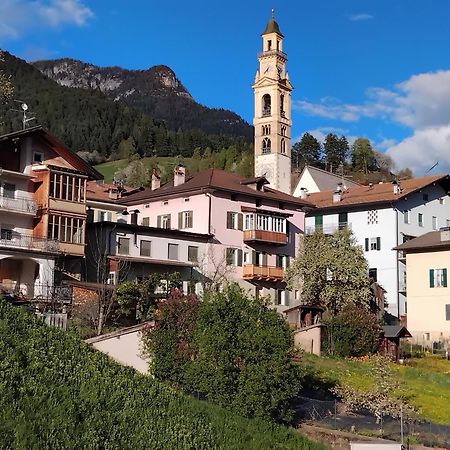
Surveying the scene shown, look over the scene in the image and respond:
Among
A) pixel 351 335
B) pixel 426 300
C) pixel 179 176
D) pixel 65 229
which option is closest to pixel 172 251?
pixel 179 176

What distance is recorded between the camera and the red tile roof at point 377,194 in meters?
70.9

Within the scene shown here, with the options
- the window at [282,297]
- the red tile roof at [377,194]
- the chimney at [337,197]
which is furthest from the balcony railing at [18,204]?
the chimney at [337,197]

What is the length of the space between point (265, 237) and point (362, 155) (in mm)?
96261

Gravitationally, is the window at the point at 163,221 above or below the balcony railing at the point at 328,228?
below

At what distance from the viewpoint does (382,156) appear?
160 m

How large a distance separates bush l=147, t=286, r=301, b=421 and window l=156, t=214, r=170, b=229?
3192cm

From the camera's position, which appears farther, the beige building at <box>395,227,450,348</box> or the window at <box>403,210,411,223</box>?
the window at <box>403,210,411,223</box>

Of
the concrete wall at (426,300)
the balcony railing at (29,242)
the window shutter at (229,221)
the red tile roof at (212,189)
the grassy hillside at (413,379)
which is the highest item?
the red tile roof at (212,189)

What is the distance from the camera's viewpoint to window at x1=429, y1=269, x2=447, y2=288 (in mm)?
59844

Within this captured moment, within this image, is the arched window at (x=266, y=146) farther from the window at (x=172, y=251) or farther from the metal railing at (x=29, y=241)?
the metal railing at (x=29, y=241)

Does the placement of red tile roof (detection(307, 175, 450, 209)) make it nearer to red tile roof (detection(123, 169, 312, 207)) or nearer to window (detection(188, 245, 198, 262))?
red tile roof (detection(123, 169, 312, 207))

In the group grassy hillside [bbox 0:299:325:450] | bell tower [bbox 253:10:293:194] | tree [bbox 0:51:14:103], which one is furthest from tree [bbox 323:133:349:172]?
grassy hillside [bbox 0:299:325:450]

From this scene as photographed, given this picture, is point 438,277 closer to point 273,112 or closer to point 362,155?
point 273,112

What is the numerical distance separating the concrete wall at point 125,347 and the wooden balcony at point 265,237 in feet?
97.4
